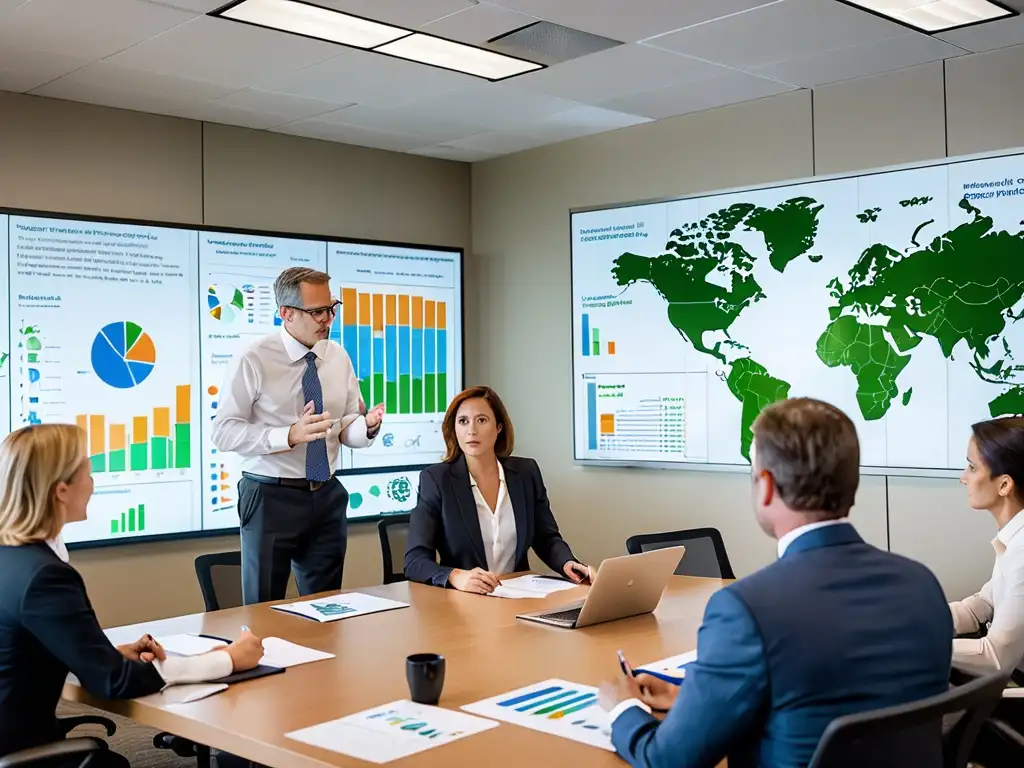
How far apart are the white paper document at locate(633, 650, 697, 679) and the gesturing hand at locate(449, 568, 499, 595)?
954mm

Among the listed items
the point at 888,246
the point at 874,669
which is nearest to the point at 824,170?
the point at 888,246

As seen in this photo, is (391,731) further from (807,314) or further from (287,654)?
(807,314)

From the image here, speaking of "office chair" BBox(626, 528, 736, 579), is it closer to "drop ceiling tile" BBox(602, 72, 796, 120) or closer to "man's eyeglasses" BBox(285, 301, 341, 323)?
"man's eyeglasses" BBox(285, 301, 341, 323)

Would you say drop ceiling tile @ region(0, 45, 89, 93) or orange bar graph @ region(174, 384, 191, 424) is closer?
drop ceiling tile @ region(0, 45, 89, 93)

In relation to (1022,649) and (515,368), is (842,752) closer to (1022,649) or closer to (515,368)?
(1022,649)

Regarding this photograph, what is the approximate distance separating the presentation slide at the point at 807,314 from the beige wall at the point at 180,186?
1304mm

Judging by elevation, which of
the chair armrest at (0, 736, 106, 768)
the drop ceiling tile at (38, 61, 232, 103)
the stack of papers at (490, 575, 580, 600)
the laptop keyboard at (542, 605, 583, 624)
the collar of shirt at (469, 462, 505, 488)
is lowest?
the chair armrest at (0, 736, 106, 768)

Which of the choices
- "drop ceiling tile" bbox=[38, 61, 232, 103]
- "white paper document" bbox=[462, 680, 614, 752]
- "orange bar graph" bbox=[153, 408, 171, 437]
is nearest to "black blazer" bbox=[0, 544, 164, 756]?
"white paper document" bbox=[462, 680, 614, 752]

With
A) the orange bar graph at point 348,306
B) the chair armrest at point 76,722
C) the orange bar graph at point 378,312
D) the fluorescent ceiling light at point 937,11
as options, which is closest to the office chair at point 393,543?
the chair armrest at point 76,722

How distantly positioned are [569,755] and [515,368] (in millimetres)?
4906

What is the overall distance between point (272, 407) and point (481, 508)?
985 mm

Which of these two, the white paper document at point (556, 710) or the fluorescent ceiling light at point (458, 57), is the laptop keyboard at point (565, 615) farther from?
the fluorescent ceiling light at point (458, 57)

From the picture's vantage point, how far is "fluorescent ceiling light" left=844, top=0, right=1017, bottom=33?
13.6 feet

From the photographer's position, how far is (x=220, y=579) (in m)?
3.60
